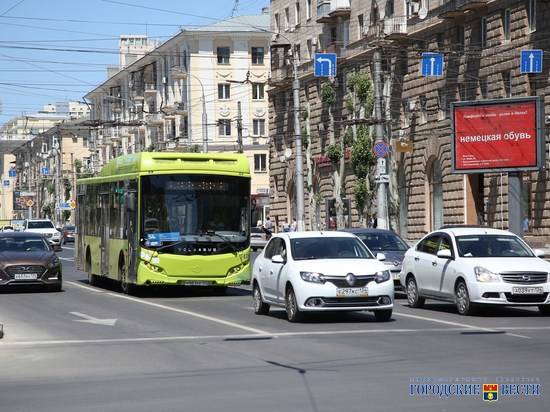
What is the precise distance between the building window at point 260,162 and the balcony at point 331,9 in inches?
1397

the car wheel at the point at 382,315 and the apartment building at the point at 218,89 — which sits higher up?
the apartment building at the point at 218,89

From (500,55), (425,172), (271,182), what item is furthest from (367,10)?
(271,182)

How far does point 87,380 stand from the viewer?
1288cm

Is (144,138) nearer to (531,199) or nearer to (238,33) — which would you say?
(238,33)

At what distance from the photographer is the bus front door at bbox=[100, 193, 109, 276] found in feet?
102

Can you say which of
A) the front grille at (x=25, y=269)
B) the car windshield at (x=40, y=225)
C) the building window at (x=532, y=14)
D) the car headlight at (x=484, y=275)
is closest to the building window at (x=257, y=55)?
the car windshield at (x=40, y=225)

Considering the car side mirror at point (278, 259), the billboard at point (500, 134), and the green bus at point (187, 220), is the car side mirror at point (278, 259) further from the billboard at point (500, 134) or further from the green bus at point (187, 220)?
the billboard at point (500, 134)

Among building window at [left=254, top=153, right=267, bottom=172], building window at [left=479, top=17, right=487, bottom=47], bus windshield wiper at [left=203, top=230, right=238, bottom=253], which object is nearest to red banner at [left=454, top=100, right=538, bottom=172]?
building window at [left=479, top=17, right=487, bottom=47]

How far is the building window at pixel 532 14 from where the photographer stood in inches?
1860

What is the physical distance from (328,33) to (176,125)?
36611mm

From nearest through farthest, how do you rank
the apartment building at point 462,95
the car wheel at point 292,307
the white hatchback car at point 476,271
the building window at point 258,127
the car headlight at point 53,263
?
the car wheel at point 292,307 → the white hatchback car at point 476,271 → the car headlight at point 53,263 → the apartment building at point 462,95 → the building window at point 258,127

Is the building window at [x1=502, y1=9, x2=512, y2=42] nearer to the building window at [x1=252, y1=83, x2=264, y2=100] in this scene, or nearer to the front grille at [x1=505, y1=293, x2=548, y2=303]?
the front grille at [x1=505, y1=293, x2=548, y2=303]

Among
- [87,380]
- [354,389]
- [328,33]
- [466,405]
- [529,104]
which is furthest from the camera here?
[328,33]

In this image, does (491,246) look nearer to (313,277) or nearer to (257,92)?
(313,277)
